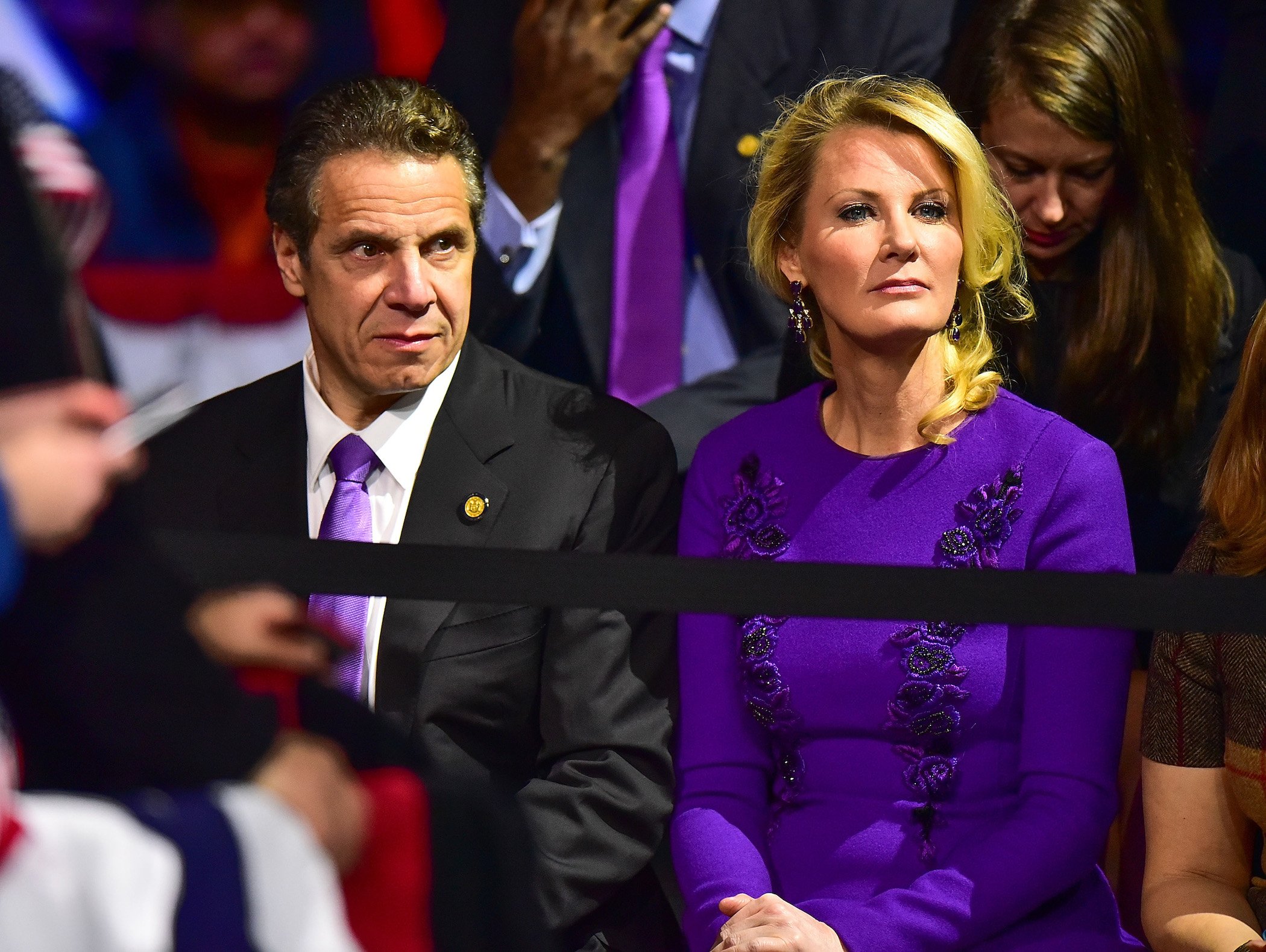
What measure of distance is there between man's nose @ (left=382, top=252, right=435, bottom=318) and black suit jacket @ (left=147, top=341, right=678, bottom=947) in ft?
0.34

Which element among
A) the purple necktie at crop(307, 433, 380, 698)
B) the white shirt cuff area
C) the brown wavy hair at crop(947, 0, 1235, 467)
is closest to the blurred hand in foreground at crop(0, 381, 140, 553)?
the purple necktie at crop(307, 433, 380, 698)

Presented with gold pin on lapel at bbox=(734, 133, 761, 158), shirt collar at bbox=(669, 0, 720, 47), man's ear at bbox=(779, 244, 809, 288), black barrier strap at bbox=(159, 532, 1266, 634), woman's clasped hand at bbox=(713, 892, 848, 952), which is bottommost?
woman's clasped hand at bbox=(713, 892, 848, 952)

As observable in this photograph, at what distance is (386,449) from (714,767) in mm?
506

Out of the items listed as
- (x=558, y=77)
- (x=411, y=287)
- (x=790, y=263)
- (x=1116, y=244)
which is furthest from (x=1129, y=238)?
(x=411, y=287)

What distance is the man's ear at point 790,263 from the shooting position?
1775 mm

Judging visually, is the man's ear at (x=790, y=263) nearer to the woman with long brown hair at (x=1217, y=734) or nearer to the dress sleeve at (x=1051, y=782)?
the dress sleeve at (x=1051, y=782)

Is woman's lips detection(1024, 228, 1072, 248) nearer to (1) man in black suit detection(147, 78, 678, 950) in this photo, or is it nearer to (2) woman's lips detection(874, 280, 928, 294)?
(2) woman's lips detection(874, 280, 928, 294)

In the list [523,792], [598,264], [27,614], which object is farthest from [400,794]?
[598,264]

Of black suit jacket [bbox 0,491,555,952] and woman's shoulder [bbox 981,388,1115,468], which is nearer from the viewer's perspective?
black suit jacket [bbox 0,491,555,952]

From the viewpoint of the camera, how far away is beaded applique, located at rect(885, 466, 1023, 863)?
1.57 meters

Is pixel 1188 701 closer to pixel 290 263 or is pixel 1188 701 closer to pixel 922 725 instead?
pixel 922 725

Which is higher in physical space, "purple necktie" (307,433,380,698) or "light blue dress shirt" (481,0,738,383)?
"light blue dress shirt" (481,0,738,383)

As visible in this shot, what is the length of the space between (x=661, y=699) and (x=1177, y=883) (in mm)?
557

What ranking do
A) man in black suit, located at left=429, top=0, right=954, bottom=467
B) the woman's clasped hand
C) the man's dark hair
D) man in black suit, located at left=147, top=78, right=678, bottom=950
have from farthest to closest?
man in black suit, located at left=429, top=0, right=954, bottom=467, the man's dark hair, man in black suit, located at left=147, top=78, right=678, bottom=950, the woman's clasped hand
